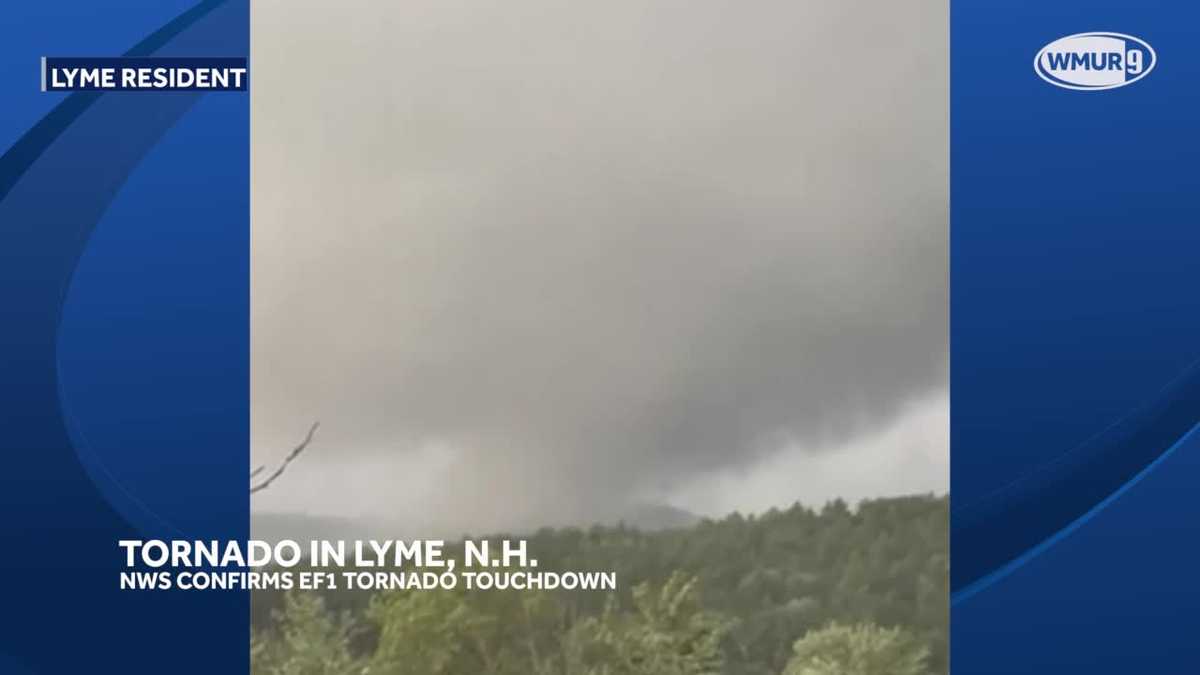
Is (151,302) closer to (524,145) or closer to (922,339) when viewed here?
(524,145)

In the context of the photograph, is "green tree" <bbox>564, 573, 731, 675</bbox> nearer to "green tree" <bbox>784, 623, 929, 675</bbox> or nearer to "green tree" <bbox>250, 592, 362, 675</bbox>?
"green tree" <bbox>784, 623, 929, 675</bbox>

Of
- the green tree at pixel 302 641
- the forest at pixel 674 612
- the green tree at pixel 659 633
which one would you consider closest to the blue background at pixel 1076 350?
the forest at pixel 674 612

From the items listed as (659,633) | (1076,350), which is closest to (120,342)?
(659,633)

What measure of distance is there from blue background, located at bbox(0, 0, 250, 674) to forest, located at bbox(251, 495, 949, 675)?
0.75 ft

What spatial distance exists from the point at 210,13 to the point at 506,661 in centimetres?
153

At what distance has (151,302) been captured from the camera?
306 centimetres

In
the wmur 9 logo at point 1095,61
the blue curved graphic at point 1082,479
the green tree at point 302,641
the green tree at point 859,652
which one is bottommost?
the green tree at point 859,652

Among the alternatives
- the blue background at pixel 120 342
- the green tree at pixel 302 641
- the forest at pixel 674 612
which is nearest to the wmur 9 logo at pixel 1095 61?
the forest at pixel 674 612

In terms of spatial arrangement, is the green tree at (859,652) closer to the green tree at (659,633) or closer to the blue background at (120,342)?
the green tree at (659,633)

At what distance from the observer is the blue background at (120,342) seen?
10.0 ft

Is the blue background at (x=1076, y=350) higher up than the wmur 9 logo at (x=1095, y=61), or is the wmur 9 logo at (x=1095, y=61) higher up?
the wmur 9 logo at (x=1095, y=61)

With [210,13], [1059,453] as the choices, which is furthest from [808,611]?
[210,13]

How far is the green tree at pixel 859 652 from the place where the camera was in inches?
120

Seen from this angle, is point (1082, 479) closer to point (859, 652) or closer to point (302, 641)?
point (859, 652)
